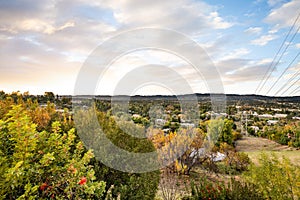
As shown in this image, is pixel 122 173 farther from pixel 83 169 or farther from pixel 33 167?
pixel 33 167

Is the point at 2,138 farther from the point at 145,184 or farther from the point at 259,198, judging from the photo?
the point at 259,198

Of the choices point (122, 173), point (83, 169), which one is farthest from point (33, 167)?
point (122, 173)

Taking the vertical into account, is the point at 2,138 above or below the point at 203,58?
below

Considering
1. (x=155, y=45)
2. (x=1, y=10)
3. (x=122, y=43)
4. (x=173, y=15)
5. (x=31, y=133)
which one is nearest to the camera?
(x=31, y=133)

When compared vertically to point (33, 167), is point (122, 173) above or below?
below

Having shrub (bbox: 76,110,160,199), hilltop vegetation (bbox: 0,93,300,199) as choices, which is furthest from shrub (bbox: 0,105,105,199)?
shrub (bbox: 76,110,160,199)

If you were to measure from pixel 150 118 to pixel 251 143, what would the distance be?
14.2 meters

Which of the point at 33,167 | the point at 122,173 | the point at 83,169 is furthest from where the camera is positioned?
the point at 122,173

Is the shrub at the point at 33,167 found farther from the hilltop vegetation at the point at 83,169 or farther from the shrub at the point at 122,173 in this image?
the shrub at the point at 122,173

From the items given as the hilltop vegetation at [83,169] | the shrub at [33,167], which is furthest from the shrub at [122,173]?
the shrub at [33,167]

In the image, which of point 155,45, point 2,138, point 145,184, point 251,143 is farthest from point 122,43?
point 251,143

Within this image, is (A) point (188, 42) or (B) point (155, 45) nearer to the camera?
(A) point (188, 42)

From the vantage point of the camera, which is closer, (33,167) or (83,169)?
(33,167)

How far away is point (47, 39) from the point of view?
8766 mm
